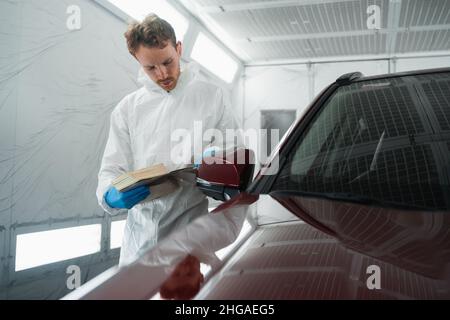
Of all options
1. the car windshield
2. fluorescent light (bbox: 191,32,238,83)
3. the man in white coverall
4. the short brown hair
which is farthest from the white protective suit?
fluorescent light (bbox: 191,32,238,83)

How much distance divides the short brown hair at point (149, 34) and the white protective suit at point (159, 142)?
243 mm

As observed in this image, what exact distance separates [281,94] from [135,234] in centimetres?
553

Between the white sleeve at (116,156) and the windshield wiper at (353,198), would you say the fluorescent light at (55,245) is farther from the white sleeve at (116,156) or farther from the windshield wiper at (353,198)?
the windshield wiper at (353,198)

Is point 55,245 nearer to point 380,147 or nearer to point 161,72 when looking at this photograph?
point 161,72

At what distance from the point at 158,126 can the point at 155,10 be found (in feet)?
8.30

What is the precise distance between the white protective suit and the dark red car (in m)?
0.60

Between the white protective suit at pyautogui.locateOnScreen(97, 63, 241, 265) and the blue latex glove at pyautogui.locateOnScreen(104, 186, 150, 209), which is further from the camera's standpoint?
the white protective suit at pyautogui.locateOnScreen(97, 63, 241, 265)

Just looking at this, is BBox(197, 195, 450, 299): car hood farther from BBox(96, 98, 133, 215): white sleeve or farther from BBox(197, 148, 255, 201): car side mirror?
BBox(96, 98, 133, 215): white sleeve

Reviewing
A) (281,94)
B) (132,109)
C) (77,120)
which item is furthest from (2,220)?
(281,94)

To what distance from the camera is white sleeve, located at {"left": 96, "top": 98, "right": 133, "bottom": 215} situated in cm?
183

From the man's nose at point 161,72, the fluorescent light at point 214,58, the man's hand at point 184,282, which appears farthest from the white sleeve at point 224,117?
the fluorescent light at point 214,58

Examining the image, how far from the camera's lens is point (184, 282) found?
0.59 meters

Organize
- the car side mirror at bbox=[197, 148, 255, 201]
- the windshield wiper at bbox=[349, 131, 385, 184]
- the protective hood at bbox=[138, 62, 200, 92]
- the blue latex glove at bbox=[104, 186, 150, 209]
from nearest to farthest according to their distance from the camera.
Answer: the windshield wiper at bbox=[349, 131, 385, 184] → the car side mirror at bbox=[197, 148, 255, 201] → the blue latex glove at bbox=[104, 186, 150, 209] → the protective hood at bbox=[138, 62, 200, 92]
